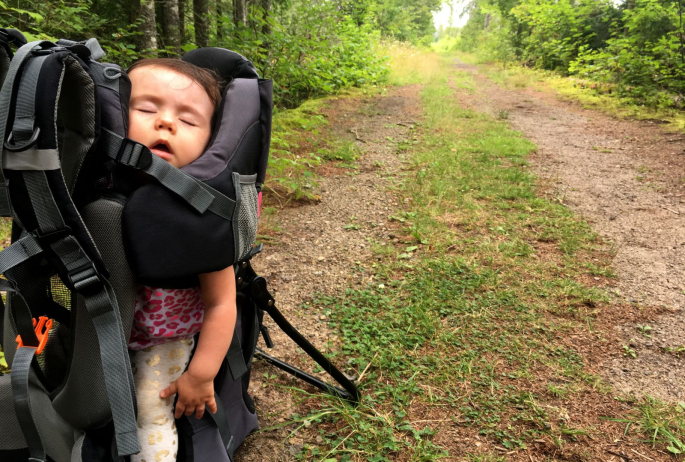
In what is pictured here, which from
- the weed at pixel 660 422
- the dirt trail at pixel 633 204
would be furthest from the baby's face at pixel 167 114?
the dirt trail at pixel 633 204

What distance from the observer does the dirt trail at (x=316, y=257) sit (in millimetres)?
1891

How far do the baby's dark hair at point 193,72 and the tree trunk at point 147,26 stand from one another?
4057 millimetres

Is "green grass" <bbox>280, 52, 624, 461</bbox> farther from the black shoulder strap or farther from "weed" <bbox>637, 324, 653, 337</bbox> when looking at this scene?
the black shoulder strap

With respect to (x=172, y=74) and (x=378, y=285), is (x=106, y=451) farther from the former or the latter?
(x=378, y=285)

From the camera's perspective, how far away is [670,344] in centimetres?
228

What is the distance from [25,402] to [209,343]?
464 mm

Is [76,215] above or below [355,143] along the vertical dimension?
above

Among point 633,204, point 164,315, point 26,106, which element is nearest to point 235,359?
point 164,315

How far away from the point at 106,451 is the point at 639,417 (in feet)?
7.19

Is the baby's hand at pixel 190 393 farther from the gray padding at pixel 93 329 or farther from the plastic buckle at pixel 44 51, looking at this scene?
the plastic buckle at pixel 44 51

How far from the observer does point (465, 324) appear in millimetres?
2443

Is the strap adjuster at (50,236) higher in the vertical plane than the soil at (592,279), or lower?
higher

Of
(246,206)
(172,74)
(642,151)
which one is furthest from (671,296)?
(642,151)

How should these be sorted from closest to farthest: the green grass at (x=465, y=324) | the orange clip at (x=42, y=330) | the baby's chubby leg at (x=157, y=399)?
the orange clip at (x=42, y=330), the baby's chubby leg at (x=157, y=399), the green grass at (x=465, y=324)
